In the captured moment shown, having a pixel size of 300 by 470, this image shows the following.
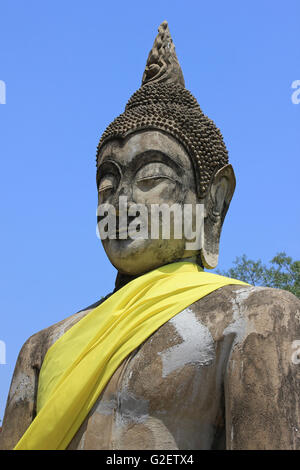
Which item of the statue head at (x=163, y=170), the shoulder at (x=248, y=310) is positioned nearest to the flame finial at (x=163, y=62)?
the statue head at (x=163, y=170)

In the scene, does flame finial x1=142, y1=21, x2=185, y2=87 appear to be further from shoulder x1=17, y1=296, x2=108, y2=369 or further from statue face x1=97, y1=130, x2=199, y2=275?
shoulder x1=17, y1=296, x2=108, y2=369

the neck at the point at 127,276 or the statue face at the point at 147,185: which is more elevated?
the statue face at the point at 147,185

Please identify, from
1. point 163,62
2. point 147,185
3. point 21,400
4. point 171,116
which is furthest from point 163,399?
point 163,62

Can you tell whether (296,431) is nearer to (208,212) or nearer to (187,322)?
(187,322)

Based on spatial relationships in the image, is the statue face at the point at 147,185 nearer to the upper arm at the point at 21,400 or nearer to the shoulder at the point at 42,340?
the shoulder at the point at 42,340

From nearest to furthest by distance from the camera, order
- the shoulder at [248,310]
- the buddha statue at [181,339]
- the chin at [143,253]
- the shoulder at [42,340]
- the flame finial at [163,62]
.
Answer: the buddha statue at [181,339] < the shoulder at [248,310] < the chin at [143,253] < the shoulder at [42,340] < the flame finial at [163,62]

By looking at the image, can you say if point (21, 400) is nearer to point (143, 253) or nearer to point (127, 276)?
point (127, 276)

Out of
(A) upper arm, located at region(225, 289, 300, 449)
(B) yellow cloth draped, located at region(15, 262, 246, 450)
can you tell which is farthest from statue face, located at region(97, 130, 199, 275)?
(A) upper arm, located at region(225, 289, 300, 449)

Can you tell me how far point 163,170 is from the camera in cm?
525

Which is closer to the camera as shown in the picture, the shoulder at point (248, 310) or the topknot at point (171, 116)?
the shoulder at point (248, 310)

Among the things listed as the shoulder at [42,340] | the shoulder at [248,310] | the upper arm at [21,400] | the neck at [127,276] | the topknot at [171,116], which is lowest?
the upper arm at [21,400]

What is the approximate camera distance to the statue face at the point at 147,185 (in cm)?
517

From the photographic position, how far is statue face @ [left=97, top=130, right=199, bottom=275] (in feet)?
17.0
